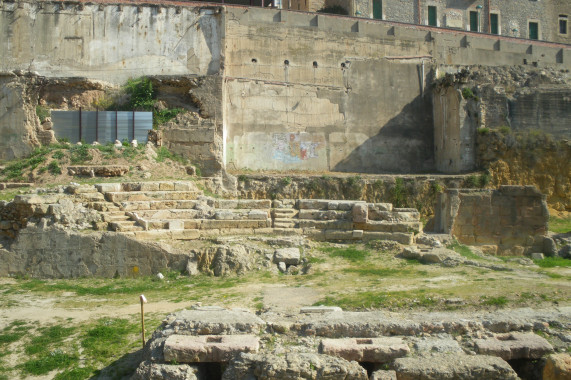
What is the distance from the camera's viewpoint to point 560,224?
1712 cm

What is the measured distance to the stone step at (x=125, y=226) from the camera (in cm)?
1095

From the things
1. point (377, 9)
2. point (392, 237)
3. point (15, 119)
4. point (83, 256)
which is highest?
point (377, 9)

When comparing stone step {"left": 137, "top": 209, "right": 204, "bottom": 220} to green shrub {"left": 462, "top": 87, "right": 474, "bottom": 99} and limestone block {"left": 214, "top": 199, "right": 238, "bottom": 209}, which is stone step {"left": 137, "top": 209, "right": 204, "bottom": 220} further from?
green shrub {"left": 462, "top": 87, "right": 474, "bottom": 99}

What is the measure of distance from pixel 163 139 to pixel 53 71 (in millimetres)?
4961

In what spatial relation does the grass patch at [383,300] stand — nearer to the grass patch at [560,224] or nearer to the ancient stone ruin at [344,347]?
the ancient stone ruin at [344,347]

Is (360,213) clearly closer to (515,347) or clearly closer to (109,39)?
(515,347)

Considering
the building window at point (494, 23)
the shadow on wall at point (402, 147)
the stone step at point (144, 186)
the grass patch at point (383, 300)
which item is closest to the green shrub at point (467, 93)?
the shadow on wall at point (402, 147)

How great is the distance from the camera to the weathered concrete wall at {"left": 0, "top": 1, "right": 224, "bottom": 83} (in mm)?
18172

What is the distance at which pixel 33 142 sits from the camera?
16.5 metres

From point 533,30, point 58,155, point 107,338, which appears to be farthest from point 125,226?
point 533,30

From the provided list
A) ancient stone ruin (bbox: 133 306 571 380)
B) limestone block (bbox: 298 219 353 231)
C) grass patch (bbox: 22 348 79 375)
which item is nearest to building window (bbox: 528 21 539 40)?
limestone block (bbox: 298 219 353 231)

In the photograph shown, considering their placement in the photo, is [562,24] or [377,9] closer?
[377,9]

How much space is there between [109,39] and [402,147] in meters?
11.7

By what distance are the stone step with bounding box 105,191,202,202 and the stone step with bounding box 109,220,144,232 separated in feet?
3.93
